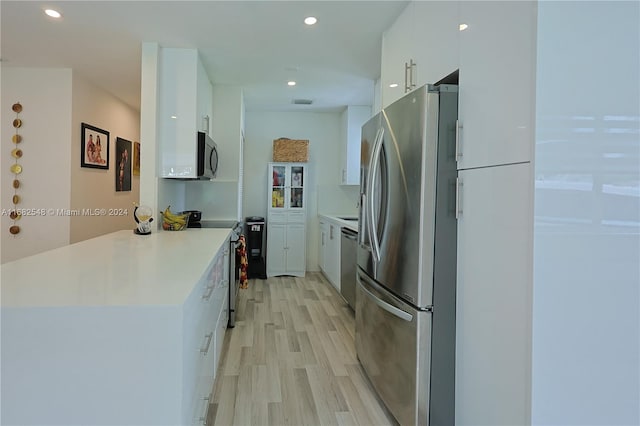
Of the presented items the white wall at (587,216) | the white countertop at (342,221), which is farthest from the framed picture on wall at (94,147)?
the white wall at (587,216)

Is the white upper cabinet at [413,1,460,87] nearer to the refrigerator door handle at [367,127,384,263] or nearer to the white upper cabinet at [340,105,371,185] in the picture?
the refrigerator door handle at [367,127,384,263]

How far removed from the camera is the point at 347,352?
3096mm

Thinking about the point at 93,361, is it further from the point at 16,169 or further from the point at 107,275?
the point at 16,169

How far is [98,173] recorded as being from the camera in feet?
15.7

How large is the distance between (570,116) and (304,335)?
2.75 metres

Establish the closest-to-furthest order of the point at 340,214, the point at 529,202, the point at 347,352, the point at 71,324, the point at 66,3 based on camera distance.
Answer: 1. the point at 71,324
2. the point at 529,202
3. the point at 66,3
4. the point at 347,352
5. the point at 340,214

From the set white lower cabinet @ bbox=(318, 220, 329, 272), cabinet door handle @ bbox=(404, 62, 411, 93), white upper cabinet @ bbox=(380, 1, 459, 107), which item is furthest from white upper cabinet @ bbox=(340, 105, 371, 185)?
cabinet door handle @ bbox=(404, 62, 411, 93)

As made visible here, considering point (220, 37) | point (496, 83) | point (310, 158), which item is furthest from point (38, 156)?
point (496, 83)

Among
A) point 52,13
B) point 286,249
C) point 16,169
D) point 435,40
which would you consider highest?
point 52,13

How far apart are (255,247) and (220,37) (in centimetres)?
317

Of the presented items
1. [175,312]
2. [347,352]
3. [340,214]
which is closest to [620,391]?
[175,312]

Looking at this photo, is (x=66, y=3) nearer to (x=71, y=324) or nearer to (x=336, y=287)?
(x=71, y=324)

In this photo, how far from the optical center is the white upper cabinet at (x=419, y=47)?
194 centimetres

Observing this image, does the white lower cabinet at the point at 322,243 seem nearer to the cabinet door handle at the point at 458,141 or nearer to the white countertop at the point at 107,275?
the white countertop at the point at 107,275
